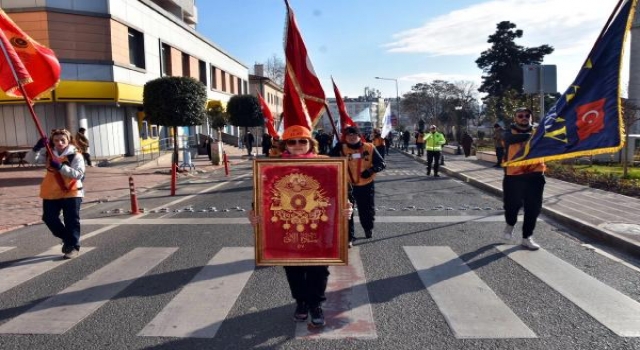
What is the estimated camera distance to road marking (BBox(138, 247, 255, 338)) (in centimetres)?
387

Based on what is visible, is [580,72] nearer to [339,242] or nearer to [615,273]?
[615,273]

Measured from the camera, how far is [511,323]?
392cm

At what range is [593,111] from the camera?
504cm

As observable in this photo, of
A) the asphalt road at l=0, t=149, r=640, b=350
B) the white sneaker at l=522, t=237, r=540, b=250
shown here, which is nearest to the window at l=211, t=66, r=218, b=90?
the asphalt road at l=0, t=149, r=640, b=350

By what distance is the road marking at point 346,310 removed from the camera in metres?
3.77

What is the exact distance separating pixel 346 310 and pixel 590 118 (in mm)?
3266

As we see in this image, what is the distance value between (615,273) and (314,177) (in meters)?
3.78

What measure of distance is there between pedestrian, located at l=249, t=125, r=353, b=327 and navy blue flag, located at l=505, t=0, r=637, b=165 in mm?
2787

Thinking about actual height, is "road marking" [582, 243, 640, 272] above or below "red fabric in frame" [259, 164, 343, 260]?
below

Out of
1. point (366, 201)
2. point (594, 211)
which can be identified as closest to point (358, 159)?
point (366, 201)

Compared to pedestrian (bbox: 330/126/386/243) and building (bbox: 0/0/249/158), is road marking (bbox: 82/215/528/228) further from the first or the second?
building (bbox: 0/0/249/158)

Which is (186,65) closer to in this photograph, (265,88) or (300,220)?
(265,88)

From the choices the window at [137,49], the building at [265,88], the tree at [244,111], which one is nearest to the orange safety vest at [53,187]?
the window at [137,49]

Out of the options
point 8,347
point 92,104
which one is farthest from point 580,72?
point 92,104
